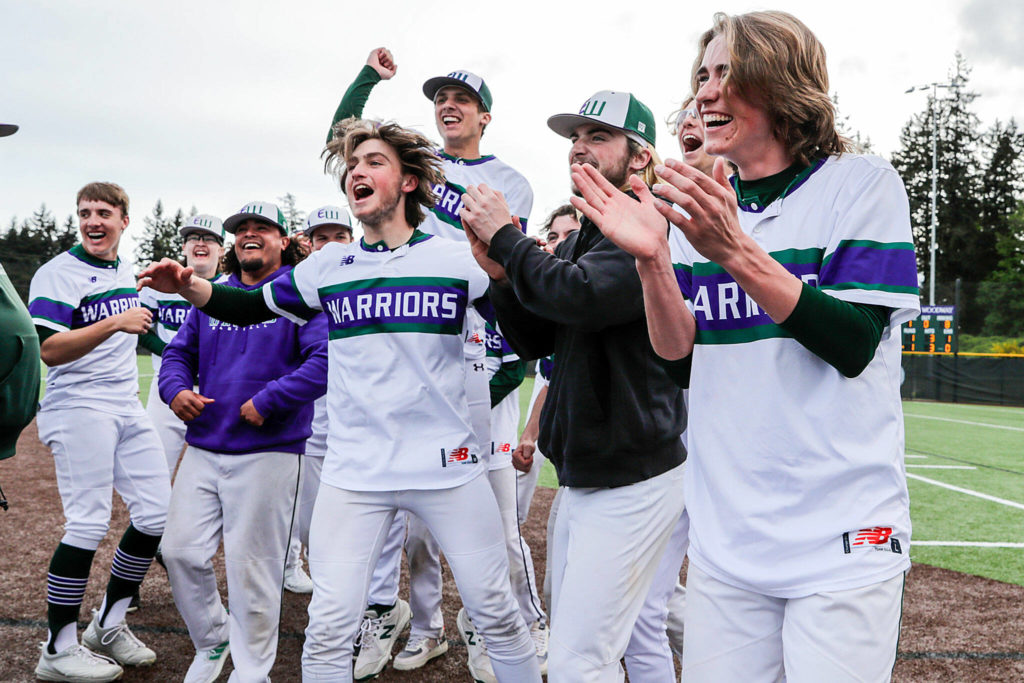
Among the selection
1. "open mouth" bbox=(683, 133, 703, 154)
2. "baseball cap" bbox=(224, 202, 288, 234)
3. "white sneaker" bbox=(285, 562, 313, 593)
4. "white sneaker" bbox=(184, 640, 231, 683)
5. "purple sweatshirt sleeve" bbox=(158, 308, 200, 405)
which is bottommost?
"white sneaker" bbox=(285, 562, 313, 593)

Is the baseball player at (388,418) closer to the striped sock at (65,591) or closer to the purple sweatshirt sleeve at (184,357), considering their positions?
the purple sweatshirt sleeve at (184,357)

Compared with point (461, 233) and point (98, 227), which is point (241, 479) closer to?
point (461, 233)

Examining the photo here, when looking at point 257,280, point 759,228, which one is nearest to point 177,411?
point 257,280

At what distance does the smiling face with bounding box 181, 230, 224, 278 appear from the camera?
7.00m

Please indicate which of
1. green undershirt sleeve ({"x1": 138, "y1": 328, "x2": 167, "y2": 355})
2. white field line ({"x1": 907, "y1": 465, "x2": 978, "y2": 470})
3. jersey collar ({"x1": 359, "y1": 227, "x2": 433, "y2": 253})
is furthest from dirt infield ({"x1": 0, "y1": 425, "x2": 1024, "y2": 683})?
white field line ({"x1": 907, "y1": 465, "x2": 978, "y2": 470})

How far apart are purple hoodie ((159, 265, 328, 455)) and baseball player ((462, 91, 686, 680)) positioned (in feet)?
4.64

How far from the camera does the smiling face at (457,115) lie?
5.03 meters

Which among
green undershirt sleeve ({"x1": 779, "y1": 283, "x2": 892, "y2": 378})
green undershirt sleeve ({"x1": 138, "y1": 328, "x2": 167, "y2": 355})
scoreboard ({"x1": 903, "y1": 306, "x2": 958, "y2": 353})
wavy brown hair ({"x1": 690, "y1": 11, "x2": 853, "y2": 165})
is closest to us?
green undershirt sleeve ({"x1": 779, "y1": 283, "x2": 892, "y2": 378})

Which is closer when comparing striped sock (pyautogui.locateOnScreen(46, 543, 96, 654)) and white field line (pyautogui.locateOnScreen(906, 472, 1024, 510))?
striped sock (pyautogui.locateOnScreen(46, 543, 96, 654))

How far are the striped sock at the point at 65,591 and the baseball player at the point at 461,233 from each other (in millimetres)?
1661

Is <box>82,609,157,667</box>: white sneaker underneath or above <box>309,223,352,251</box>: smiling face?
underneath

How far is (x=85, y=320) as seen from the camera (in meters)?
4.79

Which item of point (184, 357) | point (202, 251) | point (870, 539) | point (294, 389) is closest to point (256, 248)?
point (184, 357)

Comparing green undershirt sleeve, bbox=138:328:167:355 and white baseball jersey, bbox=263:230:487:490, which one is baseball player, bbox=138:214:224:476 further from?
white baseball jersey, bbox=263:230:487:490
